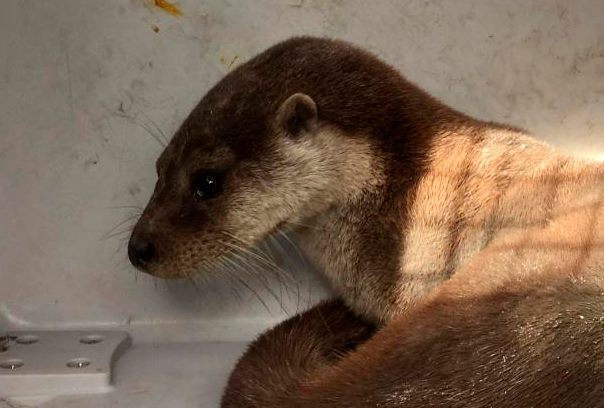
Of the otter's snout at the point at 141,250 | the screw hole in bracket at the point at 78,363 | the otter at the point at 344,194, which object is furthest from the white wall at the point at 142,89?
the otter's snout at the point at 141,250

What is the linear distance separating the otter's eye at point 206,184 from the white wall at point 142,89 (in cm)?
Result: 47

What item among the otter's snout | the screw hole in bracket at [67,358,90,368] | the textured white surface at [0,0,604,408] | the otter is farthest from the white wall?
the otter's snout

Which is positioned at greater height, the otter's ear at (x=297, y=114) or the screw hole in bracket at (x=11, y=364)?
the otter's ear at (x=297, y=114)

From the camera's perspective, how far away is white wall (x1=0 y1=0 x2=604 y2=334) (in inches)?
94.6

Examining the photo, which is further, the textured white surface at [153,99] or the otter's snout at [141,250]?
the textured white surface at [153,99]

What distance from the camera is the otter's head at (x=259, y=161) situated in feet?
6.53

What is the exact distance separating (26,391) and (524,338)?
1.30m

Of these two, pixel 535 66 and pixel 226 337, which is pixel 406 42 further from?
pixel 226 337

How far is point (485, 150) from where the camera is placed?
2.00 metres

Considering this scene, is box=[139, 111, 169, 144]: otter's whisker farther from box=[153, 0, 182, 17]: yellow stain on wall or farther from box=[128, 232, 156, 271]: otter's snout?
box=[128, 232, 156, 271]: otter's snout

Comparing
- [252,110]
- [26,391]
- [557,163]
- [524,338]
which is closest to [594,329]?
[524,338]

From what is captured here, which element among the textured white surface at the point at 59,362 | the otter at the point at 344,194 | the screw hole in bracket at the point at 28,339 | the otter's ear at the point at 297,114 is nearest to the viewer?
the otter at the point at 344,194

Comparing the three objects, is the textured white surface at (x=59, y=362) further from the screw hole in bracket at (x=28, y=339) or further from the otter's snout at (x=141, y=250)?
the otter's snout at (x=141, y=250)

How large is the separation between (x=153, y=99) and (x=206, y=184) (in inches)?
21.0
